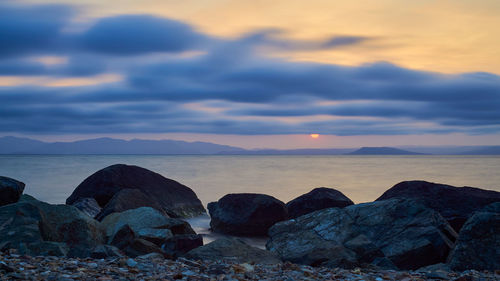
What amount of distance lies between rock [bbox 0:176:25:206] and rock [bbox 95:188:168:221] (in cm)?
241

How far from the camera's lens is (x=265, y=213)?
1382 centimetres

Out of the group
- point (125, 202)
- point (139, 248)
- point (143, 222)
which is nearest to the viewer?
point (139, 248)

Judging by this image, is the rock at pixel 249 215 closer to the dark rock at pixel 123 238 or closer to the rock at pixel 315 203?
the rock at pixel 315 203

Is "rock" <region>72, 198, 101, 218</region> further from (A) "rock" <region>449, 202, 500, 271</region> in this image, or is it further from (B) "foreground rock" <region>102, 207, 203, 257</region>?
(A) "rock" <region>449, 202, 500, 271</region>

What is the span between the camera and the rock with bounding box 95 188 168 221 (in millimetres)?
13234

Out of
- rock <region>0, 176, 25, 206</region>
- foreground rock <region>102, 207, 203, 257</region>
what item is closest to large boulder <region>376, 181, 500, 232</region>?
foreground rock <region>102, 207, 203, 257</region>

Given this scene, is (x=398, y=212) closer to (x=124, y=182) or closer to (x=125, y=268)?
(x=125, y=268)

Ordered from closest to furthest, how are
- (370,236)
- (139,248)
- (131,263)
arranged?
(131,263)
(139,248)
(370,236)

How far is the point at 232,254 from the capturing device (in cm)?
861

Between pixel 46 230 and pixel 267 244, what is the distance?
4.67m

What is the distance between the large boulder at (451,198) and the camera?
1256cm

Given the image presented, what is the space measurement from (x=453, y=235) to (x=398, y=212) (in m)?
1.32

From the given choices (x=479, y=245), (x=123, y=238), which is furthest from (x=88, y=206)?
(x=479, y=245)

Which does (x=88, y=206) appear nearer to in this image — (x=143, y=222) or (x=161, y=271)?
(x=143, y=222)
